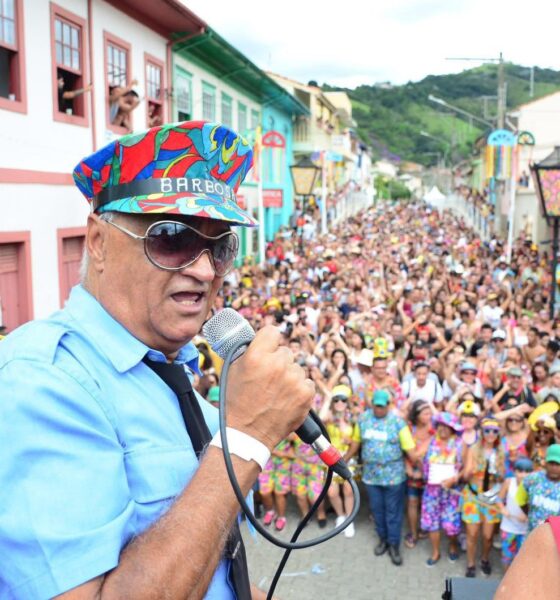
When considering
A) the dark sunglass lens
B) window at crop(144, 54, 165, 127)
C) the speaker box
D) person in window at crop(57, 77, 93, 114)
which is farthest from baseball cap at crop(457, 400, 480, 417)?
window at crop(144, 54, 165, 127)

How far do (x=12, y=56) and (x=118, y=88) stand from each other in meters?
2.80

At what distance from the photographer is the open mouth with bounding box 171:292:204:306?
1.56 m

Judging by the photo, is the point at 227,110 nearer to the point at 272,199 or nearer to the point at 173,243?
the point at 272,199

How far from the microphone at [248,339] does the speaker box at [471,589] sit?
802mm

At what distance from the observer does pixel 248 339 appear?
1617mm

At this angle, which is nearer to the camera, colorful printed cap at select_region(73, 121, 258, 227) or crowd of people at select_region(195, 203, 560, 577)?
colorful printed cap at select_region(73, 121, 258, 227)

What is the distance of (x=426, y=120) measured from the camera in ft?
451

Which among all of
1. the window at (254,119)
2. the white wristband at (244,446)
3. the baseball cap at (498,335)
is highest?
the window at (254,119)

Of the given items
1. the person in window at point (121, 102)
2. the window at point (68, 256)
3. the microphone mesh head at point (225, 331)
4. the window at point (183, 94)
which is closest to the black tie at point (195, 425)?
the microphone mesh head at point (225, 331)

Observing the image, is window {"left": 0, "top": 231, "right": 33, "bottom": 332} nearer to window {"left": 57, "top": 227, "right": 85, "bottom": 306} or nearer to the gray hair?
window {"left": 57, "top": 227, "right": 85, "bottom": 306}

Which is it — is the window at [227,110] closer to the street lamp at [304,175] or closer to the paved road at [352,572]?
the street lamp at [304,175]

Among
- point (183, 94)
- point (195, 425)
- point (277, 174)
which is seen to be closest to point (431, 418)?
point (195, 425)

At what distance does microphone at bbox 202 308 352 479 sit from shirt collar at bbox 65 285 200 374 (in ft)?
0.62

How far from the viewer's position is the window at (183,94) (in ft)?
50.5
